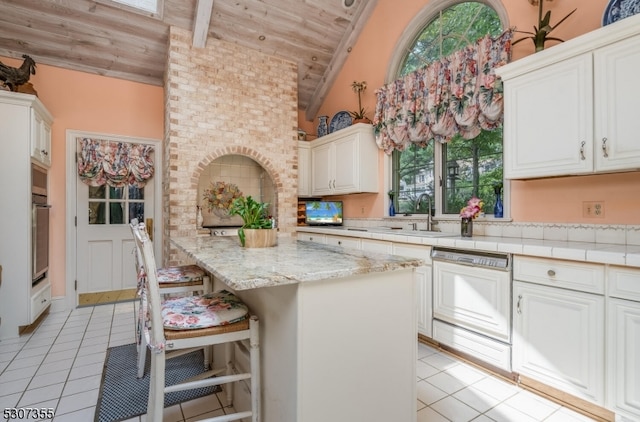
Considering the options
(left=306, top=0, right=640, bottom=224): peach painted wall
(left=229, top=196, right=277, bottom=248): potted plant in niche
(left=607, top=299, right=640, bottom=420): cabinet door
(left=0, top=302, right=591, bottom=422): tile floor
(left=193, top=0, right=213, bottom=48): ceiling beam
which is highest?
(left=193, top=0, right=213, bottom=48): ceiling beam

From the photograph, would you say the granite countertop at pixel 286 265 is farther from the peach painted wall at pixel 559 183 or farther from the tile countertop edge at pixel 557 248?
the peach painted wall at pixel 559 183

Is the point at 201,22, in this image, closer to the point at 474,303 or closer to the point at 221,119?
the point at 221,119

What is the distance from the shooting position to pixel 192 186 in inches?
149

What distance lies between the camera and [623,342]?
158 centimetres

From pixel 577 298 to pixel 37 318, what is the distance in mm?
4507

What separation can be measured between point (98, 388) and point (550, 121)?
341 centimetres

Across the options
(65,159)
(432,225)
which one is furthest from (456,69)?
(65,159)

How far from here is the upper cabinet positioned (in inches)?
70.4

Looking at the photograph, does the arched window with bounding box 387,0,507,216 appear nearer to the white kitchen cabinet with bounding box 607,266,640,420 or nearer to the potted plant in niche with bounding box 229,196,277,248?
the white kitchen cabinet with bounding box 607,266,640,420

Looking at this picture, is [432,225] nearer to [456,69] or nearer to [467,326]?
[467,326]

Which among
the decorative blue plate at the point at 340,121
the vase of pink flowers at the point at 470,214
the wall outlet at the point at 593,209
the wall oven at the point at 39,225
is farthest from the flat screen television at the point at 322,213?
the wall oven at the point at 39,225

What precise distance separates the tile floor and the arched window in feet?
4.71

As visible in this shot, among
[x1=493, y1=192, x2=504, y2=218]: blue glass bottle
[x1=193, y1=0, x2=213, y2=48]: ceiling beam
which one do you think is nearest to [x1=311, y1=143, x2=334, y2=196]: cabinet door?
[x1=193, y1=0, x2=213, y2=48]: ceiling beam

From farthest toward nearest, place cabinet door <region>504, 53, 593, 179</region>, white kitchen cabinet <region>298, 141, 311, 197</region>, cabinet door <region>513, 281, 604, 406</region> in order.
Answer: white kitchen cabinet <region>298, 141, 311, 197</region> < cabinet door <region>504, 53, 593, 179</region> < cabinet door <region>513, 281, 604, 406</region>
